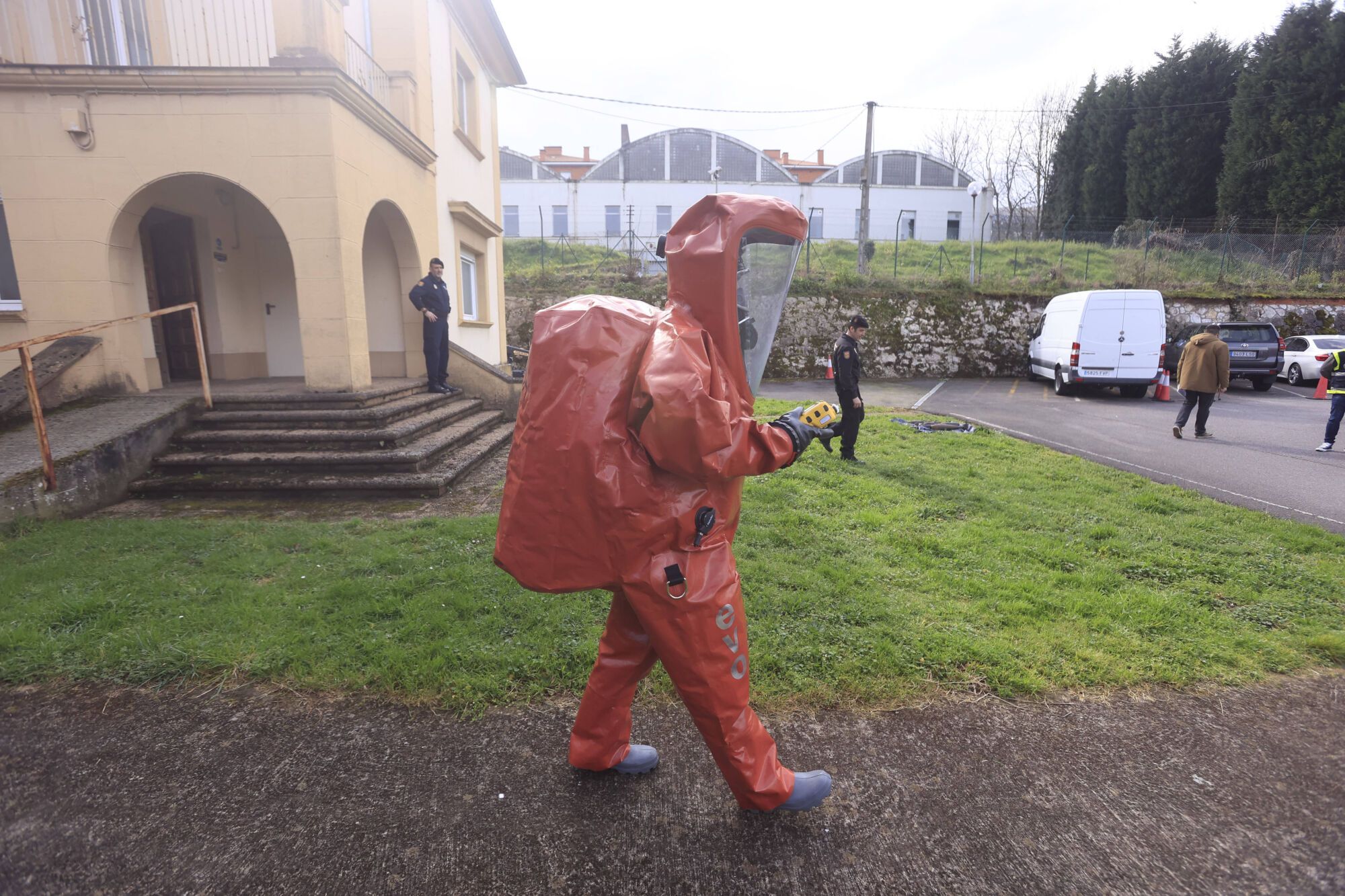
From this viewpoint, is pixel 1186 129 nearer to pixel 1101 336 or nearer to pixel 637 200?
pixel 1101 336

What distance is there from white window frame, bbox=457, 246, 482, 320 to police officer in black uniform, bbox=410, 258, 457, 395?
3074 mm

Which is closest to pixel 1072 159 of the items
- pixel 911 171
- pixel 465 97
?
pixel 911 171

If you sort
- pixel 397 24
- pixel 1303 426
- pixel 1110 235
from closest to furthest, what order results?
pixel 397 24, pixel 1303 426, pixel 1110 235

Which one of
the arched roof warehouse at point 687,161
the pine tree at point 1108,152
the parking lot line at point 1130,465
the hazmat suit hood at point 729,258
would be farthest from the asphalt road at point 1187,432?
the arched roof warehouse at point 687,161

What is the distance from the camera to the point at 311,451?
6.78 m

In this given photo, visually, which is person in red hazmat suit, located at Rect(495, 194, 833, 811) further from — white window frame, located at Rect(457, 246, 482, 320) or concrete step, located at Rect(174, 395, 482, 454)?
white window frame, located at Rect(457, 246, 482, 320)

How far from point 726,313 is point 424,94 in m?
10.2

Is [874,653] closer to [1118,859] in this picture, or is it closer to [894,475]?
[1118,859]

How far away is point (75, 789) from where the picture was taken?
2.41 metres

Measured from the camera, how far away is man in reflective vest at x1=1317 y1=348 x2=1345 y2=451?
812 centimetres

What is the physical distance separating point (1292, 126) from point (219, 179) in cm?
3346

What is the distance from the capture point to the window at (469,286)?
12.7 m

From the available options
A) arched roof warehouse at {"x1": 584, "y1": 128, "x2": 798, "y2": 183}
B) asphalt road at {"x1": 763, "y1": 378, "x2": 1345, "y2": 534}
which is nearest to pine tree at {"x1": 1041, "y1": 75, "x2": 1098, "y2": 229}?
arched roof warehouse at {"x1": 584, "y1": 128, "x2": 798, "y2": 183}

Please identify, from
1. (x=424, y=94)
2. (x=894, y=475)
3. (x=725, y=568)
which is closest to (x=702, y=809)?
(x=725, y=568)
